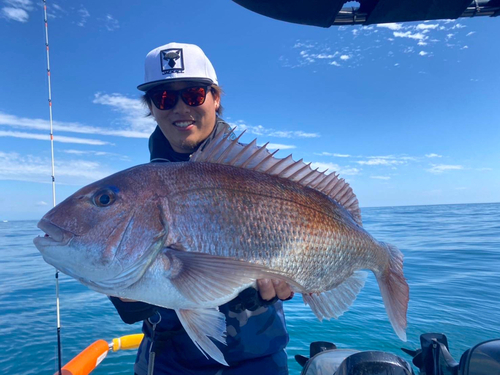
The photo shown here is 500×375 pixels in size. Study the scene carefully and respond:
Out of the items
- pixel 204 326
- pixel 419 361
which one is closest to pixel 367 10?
pixel 204 326

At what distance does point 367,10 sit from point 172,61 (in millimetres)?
1649

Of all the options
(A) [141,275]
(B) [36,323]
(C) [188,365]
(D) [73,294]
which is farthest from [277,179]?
(D) [73,294]

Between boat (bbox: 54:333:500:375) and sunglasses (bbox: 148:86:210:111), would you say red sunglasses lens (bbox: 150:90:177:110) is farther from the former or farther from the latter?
boat (bbox: 54:333:500:375)

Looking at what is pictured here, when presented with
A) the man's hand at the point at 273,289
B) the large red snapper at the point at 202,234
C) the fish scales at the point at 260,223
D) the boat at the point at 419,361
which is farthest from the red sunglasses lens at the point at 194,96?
the boat at the point at 419,361

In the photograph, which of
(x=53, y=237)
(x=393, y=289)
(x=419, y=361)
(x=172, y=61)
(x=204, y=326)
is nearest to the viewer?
(x=53, y=237)

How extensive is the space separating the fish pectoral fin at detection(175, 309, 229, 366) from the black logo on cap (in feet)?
5.91

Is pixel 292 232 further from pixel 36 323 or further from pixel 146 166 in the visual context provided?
pixel 36 323

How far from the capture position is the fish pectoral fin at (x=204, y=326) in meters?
1.59

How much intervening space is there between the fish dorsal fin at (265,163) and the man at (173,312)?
9cm

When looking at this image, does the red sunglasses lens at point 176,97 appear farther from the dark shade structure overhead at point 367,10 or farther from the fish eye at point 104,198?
the fish eye at point 104,198

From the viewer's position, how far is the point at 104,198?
5.47 feet

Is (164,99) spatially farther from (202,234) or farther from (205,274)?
(205,274)

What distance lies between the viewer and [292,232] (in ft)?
5.88

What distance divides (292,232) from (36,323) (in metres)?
7.44
